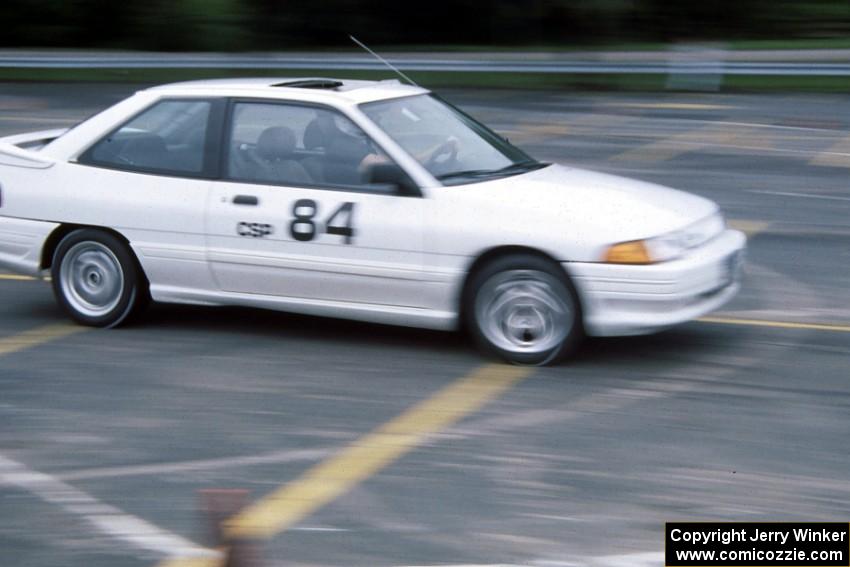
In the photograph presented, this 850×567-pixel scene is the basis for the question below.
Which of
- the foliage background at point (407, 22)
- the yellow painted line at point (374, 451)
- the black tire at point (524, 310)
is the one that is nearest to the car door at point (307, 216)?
the black tire at point (524, 310)

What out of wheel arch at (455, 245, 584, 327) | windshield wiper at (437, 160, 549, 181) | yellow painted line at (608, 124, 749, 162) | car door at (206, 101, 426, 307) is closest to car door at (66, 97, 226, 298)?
car door at (206, 101, 426, 307)

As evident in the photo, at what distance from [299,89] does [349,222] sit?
977 millimetres

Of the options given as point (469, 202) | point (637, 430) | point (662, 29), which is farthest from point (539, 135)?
point (662, 29)

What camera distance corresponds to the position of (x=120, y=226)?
Result: 8125 millimetres

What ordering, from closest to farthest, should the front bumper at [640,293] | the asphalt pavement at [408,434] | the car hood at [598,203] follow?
1. the asphalt pavement at [408,434]
2. the front bumper at [640,293]
3. the car hood at [598,203]

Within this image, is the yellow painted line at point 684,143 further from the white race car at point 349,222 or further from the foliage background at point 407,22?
the foliage background at point 407,22

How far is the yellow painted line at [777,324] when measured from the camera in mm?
8195

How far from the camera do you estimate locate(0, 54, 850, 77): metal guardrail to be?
22078mm

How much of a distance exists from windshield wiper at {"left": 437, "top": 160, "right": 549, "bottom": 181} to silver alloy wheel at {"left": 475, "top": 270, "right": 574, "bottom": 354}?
2.27 feet

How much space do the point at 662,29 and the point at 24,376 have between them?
2656cm

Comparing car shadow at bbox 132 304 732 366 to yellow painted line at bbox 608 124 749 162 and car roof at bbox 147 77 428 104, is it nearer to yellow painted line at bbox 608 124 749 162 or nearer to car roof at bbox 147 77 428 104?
car roof at bbox 147 77 428 104

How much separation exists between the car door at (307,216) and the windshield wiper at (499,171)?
33cm

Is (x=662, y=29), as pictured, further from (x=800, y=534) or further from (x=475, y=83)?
(x=800, y=534)

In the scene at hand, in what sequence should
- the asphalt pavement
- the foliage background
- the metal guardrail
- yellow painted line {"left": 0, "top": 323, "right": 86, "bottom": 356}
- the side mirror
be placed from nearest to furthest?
the asphalt pavement, the side mirror, yellow painted line {"left": 0, "top": 323, "right": 86, "bottom": 356}, the metal guardrail, the foliage background
